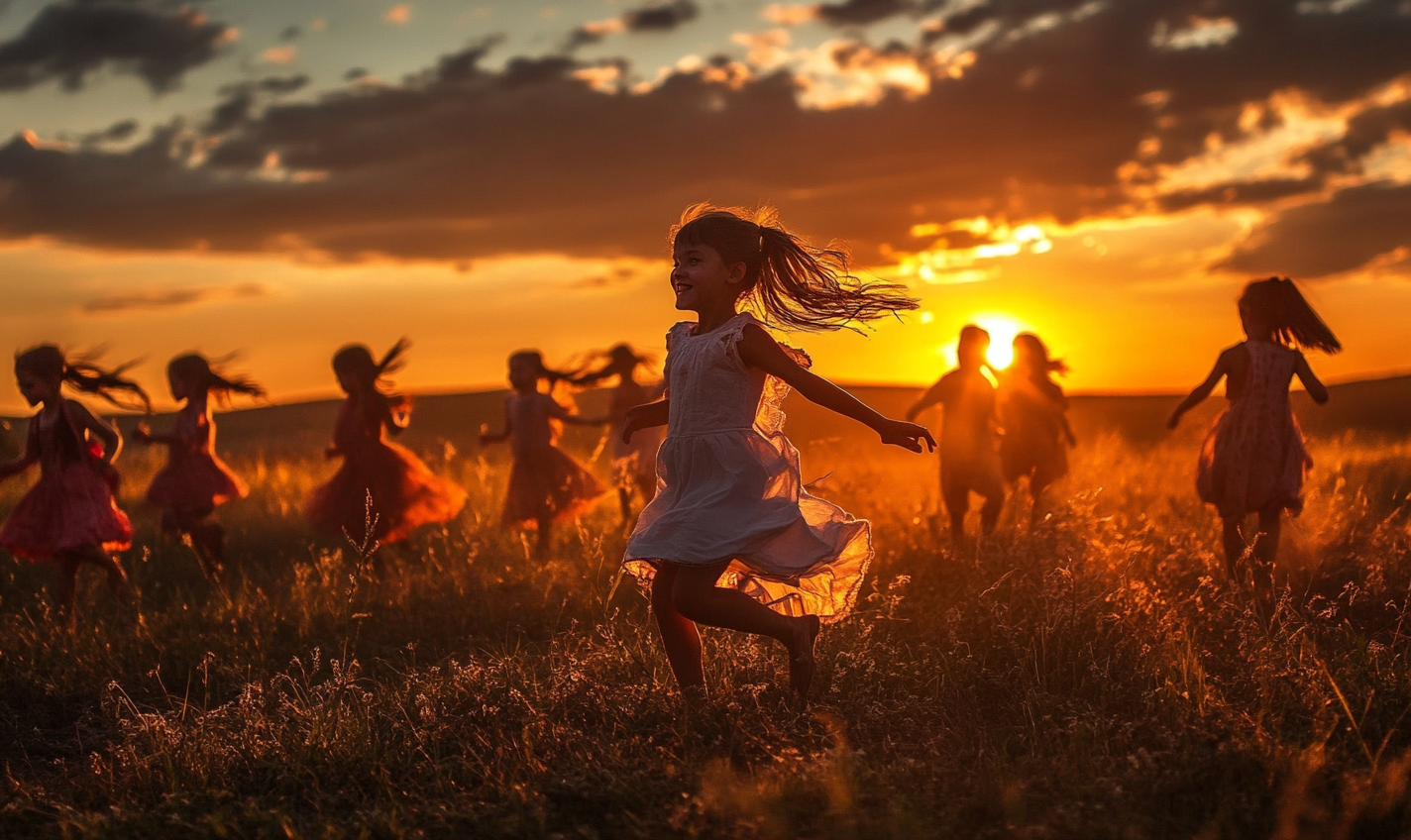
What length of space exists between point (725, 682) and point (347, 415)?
5.50 meters

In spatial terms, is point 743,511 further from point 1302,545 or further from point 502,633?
point 1302,545

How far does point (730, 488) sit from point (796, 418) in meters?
26.7

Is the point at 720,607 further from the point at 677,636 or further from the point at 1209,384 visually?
the point at 1209,384

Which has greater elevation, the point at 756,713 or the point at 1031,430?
the point at 1031,430

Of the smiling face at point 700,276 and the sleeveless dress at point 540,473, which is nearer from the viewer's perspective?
the smiling face at point 700,276

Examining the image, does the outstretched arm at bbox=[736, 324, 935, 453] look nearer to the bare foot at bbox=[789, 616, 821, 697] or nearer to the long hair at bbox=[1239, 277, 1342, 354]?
the bare foot at bbox=[789, 616, 821, 697]

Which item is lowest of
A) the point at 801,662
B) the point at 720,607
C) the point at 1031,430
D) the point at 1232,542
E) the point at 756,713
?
the point at 756,713

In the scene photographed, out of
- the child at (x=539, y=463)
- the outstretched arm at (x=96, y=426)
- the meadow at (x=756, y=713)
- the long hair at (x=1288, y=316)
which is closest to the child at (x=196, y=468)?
the outstretched arm at (x=96, y=426)

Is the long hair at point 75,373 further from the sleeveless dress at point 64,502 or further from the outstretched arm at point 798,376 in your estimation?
the outstretched arm at point 798,376

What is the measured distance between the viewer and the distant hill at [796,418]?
27188 mm

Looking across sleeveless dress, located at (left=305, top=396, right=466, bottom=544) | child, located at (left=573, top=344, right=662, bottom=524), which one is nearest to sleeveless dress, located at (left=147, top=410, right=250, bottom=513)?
sleeveless dress, located at (left=305, top=396, right=466, bottom=544)

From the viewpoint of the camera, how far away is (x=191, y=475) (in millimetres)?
9398

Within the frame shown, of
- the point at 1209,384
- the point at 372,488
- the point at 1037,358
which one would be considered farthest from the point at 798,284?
the point at 1037,358

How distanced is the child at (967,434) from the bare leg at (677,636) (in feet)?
13.3
